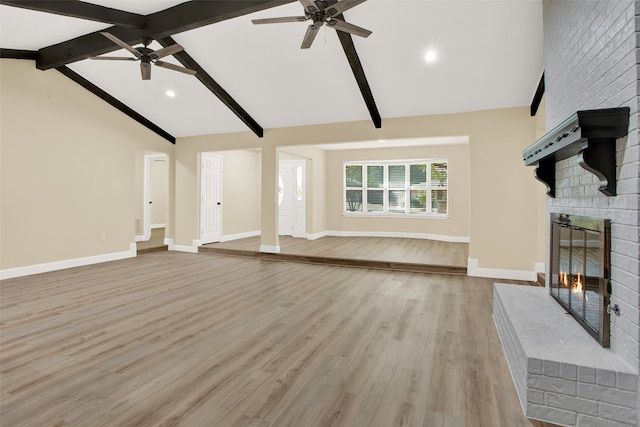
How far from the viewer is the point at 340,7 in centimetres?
287

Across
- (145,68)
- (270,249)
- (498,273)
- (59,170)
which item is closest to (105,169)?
(59,170)

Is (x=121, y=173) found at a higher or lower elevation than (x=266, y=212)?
higher

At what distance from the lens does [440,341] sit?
9.15 feet

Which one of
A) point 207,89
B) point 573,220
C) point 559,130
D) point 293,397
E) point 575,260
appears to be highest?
point 207,89

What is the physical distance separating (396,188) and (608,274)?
746cm

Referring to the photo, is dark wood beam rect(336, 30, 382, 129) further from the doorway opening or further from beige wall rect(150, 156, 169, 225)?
beige wall rect(150, 156, 169, 225)

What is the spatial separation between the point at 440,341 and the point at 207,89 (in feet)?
17.1

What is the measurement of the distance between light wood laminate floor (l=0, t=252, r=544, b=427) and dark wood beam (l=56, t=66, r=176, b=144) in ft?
11.3

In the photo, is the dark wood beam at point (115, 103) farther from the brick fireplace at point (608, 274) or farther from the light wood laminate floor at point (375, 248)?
the brick fireplace at point (608, 274)

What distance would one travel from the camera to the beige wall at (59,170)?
493 centimetres

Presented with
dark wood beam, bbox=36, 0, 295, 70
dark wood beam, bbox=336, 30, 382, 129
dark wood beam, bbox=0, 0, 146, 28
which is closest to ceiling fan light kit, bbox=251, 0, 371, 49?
dark wood beam, bbox=36, 0, 295, 70

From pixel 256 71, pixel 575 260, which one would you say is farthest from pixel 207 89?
pixel 575 260

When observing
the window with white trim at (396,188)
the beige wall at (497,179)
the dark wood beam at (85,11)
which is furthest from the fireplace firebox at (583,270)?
the window with white trim at (396,188)

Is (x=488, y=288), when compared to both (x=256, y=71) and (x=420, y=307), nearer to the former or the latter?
(x=420, y=307)
